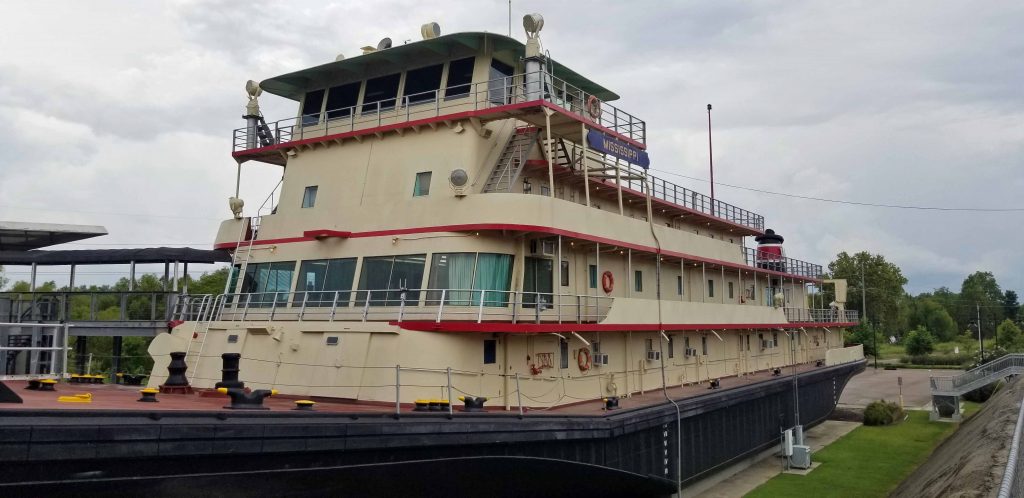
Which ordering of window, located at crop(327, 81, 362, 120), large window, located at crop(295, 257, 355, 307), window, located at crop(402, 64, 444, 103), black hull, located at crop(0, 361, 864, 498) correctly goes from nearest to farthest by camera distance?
black hull, located at crop(0, 361, 864, 498) < large window, located at crop(295, 257, 355, 307) < window, located at crop(402, 64, 444, 103) < window, located at crop(327, 81, 362, 120)

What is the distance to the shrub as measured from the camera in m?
29.7

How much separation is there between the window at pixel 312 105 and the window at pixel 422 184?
4157mm

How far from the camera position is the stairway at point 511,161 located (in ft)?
48.6

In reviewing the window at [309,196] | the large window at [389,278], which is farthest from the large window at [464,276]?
the window at [309,196]

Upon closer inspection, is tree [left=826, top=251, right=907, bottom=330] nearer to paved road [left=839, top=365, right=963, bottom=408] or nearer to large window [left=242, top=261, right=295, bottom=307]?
paved road [left=839, top=365, right=963, bottom=408]

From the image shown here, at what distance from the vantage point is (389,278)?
13969 mm

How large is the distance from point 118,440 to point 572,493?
317 inches

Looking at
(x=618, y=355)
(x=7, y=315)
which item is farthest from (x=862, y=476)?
(x=7, y=315)

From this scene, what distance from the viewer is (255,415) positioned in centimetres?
804

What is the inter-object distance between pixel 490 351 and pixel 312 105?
8.54 meters

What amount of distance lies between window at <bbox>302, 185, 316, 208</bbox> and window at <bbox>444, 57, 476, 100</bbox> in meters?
3.73

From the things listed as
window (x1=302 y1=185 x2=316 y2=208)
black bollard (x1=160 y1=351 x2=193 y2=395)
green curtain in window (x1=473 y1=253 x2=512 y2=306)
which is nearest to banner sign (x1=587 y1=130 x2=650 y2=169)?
green curtain in window (x1=473 y1=253 x2=512 y2=306)

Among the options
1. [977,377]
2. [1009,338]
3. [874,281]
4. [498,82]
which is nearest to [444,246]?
[498,82]

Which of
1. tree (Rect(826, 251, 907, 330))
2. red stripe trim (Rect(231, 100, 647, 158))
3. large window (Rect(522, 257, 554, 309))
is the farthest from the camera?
tree (Rect(826, 251, 907, 330))
